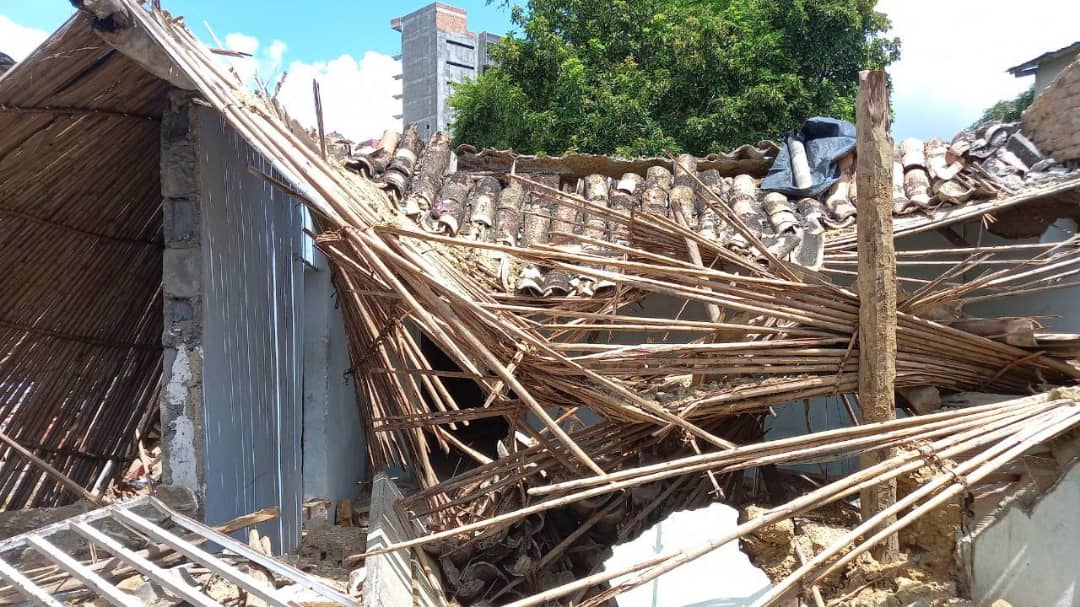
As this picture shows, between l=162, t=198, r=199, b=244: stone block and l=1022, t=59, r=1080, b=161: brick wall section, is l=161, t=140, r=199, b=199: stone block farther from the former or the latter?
l=1022, t=59, r=1080, b=161: brick wall section

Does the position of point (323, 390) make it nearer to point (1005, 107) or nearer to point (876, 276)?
point (876, 276)

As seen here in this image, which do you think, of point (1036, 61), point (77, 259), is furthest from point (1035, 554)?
point (1036, 61)

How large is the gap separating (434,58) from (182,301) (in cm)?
Answer: 2318

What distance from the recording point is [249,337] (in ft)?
15.4

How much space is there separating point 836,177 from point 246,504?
480 centimetres

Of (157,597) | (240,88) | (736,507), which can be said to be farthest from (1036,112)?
(157,597)

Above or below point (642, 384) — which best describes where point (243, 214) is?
above

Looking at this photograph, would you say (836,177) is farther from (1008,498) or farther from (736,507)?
(1008,498)

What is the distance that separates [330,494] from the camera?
19.5 feet

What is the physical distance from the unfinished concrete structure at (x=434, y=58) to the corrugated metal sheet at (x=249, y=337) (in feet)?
67.6

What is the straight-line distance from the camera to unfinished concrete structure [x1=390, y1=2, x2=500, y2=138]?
84.2 feet

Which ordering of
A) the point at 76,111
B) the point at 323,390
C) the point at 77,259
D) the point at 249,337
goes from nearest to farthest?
the point at 76,111
the point at 249,337
the point at 77,259
the point at 323,390

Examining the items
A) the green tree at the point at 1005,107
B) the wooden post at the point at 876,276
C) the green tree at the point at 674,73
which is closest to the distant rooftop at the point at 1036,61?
the green tree at the point at 674,73

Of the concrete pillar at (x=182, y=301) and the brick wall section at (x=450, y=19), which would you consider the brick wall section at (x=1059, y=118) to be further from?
the brick wall section at (x=450, y=19)
